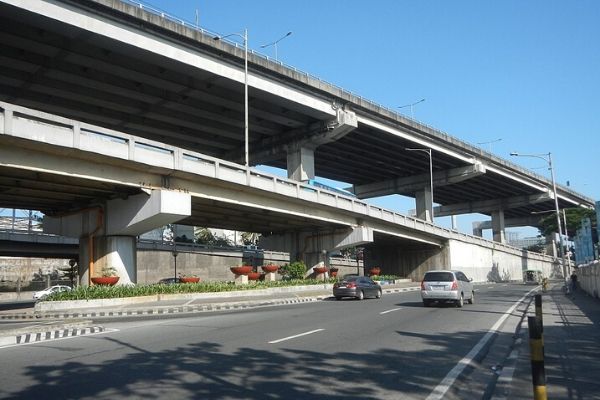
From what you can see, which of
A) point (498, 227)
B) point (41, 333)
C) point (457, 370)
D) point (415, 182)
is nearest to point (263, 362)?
point (457, 370)

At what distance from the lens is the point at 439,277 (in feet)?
75.5

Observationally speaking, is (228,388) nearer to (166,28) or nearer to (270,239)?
(166,28)

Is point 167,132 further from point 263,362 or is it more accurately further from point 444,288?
point 263,362

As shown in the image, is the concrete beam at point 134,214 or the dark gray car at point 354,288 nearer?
the concrete beam at point 134,214

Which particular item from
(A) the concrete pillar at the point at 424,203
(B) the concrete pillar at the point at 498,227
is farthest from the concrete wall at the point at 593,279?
(B) the concrete pillar at the point at 498,227

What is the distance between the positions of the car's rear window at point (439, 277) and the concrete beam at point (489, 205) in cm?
6499

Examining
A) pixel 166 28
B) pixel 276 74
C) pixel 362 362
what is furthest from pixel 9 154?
pixel 276 74

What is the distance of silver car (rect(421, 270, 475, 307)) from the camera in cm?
2231

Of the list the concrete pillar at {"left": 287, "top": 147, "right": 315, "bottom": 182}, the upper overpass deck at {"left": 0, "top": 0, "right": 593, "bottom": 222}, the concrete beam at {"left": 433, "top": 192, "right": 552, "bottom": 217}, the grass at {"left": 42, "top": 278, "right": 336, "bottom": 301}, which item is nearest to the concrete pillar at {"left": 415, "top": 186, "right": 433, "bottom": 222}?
the upper overpass deck at {"left": 0, "top": 0, "right": 593, "bottom": 222}

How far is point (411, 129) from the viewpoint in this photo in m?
52.4

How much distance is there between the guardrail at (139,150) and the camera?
2157 centimetres

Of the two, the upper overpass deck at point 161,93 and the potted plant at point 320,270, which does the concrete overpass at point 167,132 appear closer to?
the upper overpass deck at point 161,93

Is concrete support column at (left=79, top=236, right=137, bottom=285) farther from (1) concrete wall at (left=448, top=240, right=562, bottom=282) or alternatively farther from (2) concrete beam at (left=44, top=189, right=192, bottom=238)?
(1) concrete wall at (left=448, top=240, right=562, bottom=282)

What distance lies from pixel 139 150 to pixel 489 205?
72.9m
